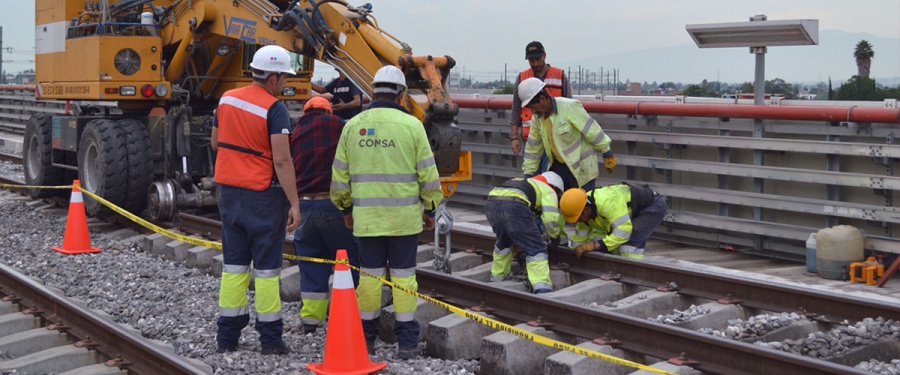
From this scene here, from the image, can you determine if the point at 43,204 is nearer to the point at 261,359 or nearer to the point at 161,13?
A: the point at 161,13

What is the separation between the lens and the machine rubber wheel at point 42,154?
49.3 feet

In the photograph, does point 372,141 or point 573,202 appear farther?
point 573,202

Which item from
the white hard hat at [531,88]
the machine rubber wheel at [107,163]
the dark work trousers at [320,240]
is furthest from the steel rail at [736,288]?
the machine rubber wheel at [107,163]

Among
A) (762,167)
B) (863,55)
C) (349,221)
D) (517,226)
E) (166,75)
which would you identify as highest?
(863,55)

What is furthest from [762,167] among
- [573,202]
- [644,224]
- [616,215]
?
[573,202]

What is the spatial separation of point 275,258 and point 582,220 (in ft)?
9.67

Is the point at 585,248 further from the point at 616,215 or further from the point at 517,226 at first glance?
the point at 517,226

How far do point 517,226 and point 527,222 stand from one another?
96mm

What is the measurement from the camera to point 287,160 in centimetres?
711

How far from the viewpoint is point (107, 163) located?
12.7 meters

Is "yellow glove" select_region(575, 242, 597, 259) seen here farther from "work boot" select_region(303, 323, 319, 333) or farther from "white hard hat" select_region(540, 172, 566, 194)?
"work boot" select_region(303, 323, 319, 333)

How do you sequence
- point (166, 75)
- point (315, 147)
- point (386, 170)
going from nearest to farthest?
point (386, 170), point (315, 147), point (166, 75)

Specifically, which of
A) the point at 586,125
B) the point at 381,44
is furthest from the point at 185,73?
the point at 586,125

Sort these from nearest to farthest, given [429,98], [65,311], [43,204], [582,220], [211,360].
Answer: [211,360], [65,311], [582,220], [429,98], [43,204]
